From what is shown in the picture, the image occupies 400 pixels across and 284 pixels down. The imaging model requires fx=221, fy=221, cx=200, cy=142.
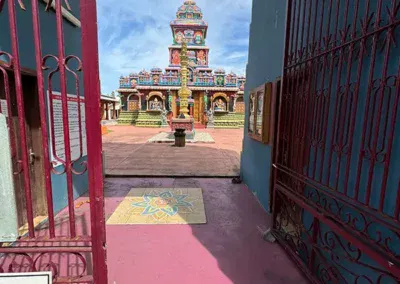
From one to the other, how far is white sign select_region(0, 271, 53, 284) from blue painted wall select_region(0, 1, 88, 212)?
2.41m

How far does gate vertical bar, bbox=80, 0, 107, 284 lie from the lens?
1285mm

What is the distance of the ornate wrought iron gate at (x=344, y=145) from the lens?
151 centimetres

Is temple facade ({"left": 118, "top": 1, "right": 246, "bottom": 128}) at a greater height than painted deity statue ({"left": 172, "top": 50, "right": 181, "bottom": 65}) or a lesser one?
lesser

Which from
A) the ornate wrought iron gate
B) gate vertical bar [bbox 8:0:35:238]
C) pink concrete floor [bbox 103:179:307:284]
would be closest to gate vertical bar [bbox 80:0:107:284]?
gate vertical bar [bbox 8:0:35:238]

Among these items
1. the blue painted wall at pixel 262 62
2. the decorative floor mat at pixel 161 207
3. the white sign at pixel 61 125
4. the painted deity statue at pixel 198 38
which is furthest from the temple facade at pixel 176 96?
the white sign at pixel 61 125

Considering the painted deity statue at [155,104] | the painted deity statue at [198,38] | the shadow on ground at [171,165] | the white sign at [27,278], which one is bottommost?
the shadow on ground at [171,165]

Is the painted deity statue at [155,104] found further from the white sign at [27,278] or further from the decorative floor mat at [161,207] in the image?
the white sign at [27,278]

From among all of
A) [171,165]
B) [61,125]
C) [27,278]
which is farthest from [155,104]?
[27,278]

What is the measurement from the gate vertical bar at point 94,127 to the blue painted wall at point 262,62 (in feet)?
9.03

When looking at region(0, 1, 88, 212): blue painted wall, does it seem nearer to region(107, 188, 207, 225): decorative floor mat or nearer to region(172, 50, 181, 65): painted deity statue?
region(107, 188, 207, 225): decorative floor mat

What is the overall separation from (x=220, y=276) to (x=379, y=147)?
1.87 meters

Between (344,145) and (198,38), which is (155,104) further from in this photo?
(344,145)

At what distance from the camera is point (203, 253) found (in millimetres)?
2652

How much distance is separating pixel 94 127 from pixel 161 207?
2.83 metres
